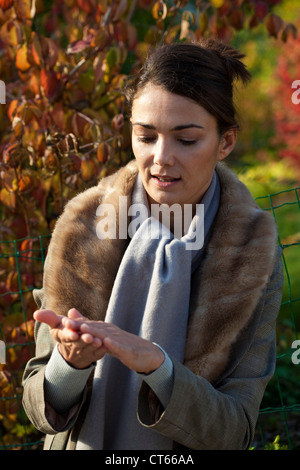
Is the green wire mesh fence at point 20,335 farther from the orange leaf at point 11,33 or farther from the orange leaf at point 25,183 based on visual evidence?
the orange leaf at point 11,33

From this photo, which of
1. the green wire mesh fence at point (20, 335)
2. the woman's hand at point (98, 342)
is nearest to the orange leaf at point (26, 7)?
the green wire mesh fence at point (20, 335)

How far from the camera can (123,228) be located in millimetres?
2020

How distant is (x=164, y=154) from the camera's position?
190 centimetres

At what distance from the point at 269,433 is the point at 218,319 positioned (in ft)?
5.68

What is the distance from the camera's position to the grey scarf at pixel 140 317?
1.87 meters

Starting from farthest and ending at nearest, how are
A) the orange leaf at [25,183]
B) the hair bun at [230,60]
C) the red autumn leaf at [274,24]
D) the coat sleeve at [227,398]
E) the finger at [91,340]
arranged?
the red autumn leaf at [274,24], the orange leaf at [25,183], the hair bun at [230,60], the coat sleeve at [227,398], the finger at [91,340]

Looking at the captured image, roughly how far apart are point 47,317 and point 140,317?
0.40 metres

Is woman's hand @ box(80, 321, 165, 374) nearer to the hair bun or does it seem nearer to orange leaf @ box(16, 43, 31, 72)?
the hair bun

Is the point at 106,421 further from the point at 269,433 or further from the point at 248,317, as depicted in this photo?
the point at 269,433

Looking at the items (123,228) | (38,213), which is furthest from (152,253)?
(38,213)

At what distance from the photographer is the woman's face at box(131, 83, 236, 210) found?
6.23ft

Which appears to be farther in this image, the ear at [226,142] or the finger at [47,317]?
the ear at [226,142]

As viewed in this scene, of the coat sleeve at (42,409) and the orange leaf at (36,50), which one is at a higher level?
the orange leaf at (36,50)

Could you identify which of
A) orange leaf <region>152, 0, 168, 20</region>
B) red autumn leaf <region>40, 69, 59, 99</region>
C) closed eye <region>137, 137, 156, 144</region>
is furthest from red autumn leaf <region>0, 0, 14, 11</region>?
closed eye <region>137, 137, 156, 144</region>
